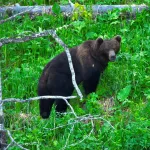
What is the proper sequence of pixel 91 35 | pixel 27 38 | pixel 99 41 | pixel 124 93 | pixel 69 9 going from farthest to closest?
1. pixel 69 9
2. pixel 91 35
3. pixel 99 41
4. pixel 124 93
5. pixel 27 38

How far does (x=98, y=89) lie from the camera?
9.21 m

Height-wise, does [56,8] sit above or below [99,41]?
above

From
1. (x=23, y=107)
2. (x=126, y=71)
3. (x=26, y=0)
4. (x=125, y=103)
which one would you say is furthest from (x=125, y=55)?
(x=26, y=0)

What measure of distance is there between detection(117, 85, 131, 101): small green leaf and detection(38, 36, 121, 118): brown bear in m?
0.41

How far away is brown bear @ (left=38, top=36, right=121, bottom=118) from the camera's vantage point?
864 cm

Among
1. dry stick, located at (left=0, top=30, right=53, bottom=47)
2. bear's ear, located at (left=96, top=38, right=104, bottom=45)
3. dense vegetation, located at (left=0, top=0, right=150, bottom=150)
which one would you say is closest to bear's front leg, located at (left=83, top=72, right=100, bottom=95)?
dense vegetation, located at (left=0, top=0, right=150, bottom=150)

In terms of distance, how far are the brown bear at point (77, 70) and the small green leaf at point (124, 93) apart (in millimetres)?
408

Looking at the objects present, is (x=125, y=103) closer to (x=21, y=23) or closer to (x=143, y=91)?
(x=143, y=91)

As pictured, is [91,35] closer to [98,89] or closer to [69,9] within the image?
[69,9]

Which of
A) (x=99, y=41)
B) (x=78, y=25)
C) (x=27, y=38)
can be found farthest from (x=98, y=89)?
(x=27, y=38)

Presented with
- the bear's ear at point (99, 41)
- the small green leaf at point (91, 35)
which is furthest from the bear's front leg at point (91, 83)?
the small green leaf at point (91, 35)

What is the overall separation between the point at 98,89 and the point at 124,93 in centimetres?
58

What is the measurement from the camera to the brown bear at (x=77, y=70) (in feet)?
28.3

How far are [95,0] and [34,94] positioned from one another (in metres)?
3.04
